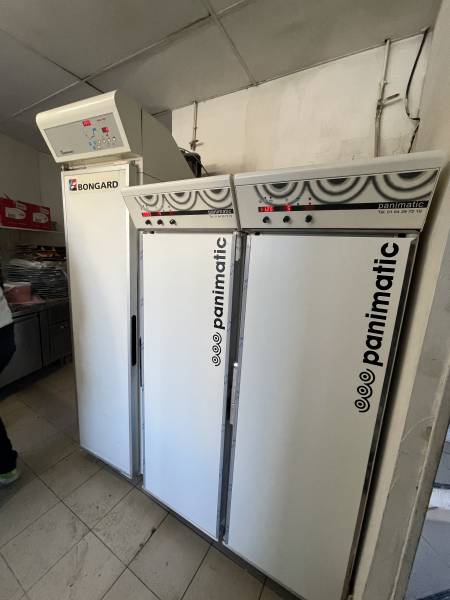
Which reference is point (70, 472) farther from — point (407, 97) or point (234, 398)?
point (407, 97)

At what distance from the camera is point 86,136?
1.14 m

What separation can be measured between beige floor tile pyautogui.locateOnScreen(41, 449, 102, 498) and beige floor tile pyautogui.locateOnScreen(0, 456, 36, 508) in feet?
0.26

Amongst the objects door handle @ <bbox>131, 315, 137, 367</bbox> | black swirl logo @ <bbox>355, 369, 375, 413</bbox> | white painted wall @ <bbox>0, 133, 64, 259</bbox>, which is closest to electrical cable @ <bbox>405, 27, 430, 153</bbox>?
black swirl logo @ <bbox>355, 369, 375, 413</bbox>

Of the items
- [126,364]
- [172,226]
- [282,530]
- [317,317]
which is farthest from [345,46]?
[282,530]

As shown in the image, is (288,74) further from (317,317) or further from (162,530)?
(162,530)

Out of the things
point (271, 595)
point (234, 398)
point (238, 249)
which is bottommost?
point (271, 595)

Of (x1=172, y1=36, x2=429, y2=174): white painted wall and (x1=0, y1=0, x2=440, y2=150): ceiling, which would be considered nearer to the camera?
(x1=0, y1=0, x2=440, y2=150): ceiling

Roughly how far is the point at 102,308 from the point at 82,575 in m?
1.23

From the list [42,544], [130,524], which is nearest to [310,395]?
[130,524]

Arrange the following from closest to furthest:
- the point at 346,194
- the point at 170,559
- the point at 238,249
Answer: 1. the point at 346,194
2. the point at 238,249
3. the point at 170,559

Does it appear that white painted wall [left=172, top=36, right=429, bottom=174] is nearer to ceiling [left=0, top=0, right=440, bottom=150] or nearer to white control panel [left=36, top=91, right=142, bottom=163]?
ceiling [left=0, top=0, right=440, bottom=150]

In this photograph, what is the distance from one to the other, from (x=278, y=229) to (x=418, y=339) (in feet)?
1.78

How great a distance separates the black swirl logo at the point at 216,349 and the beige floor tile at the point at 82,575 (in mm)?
1074

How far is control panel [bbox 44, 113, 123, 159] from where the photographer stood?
106 cm
